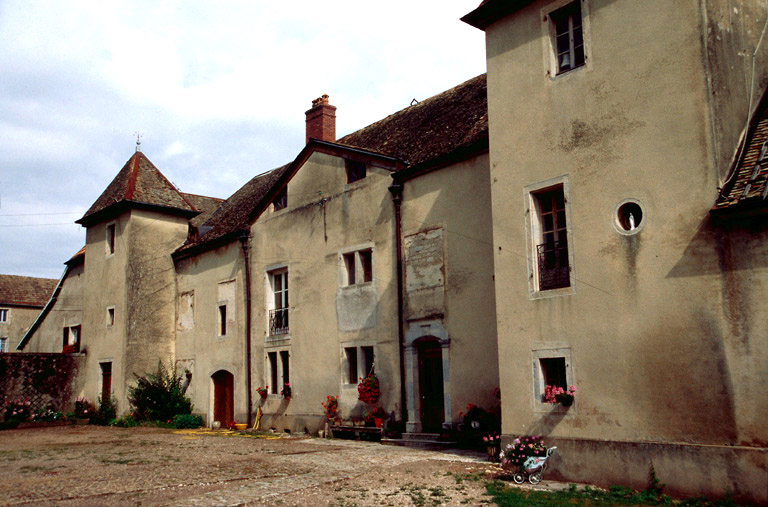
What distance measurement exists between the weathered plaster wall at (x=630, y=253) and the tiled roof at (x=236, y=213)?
37.3 ft

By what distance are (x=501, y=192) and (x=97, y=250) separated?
18.5 metres

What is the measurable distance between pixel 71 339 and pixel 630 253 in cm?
2432

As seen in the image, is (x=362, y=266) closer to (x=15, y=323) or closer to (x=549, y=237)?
(x=549, y=237)

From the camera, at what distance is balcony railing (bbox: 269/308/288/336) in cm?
1866

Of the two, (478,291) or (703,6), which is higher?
(703,6)

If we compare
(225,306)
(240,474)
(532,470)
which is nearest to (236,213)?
(225,306)

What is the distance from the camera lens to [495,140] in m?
11.7

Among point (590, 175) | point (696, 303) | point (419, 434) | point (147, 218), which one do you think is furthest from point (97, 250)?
point (696, 303)

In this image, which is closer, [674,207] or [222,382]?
[674,207]

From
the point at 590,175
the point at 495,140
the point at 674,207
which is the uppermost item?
the point at 495,140

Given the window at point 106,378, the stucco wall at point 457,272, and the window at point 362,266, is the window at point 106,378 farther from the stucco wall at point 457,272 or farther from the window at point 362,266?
the stucco wall at point 457,272

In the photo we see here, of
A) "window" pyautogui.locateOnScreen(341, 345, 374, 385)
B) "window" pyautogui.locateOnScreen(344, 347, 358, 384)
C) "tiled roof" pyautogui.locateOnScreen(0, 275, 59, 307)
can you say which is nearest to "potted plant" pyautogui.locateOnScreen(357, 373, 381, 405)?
"window" pyautogui.locateOnScreen(341, 345, 374, 385)

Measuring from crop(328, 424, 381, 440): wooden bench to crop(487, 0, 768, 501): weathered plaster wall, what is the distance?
4678 millimetres

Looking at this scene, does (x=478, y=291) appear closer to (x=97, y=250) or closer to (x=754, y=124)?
(x=754, y=124)
